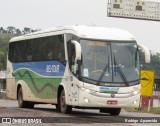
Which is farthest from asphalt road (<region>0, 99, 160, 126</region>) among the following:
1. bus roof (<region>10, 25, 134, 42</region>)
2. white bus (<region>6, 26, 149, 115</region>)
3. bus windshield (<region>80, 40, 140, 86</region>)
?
bus roof (<region>10, 25, 134, 42</region>)

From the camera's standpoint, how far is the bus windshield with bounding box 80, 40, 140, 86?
22234mm

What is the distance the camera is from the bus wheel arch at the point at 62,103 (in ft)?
77.7

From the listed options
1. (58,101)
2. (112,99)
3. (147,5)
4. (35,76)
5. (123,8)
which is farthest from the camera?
(147,5)

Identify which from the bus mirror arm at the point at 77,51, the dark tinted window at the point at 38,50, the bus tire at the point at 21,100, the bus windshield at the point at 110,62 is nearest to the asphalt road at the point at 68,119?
the bus windshield at the point at 110,62

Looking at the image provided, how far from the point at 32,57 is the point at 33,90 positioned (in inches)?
58.1

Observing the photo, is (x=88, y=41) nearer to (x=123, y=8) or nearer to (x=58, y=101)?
(x=58, y=101)

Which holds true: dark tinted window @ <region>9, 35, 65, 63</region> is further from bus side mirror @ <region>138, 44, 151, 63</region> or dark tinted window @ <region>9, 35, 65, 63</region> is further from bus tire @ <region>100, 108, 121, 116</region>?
bus side mirror @ <region>138, 44, 151, 63</region>

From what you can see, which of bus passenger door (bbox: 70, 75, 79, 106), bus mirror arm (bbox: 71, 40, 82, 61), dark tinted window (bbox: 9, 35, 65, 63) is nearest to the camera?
bus mirror arm (bbox: 71, 40, 82, 61)

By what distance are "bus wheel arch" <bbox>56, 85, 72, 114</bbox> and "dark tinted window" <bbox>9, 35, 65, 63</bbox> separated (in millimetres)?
1172

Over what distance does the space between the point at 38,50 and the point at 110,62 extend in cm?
561

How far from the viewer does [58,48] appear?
81.3ft

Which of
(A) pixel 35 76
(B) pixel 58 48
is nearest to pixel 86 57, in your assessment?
(B) pixel 58 48

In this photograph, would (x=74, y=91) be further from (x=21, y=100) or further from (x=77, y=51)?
(x=21, y=100)

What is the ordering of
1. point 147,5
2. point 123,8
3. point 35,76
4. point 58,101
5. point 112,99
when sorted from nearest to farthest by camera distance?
point 112,99 → point 58,101 → point 35,76 → point 123,8 → point 147,5
